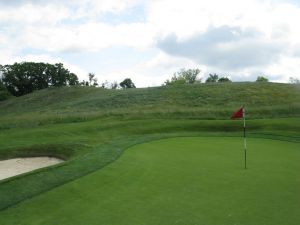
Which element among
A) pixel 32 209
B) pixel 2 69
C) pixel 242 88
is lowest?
pixel 32 209

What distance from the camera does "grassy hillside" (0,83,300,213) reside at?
13380 millimetres

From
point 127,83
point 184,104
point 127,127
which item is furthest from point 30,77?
point 127,127

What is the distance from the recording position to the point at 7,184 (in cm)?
1196

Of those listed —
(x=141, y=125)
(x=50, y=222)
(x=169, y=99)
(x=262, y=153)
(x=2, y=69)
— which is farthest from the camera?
(x=2, y=69)

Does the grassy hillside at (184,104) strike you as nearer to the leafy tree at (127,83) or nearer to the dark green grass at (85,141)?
the dark green grass at (85,141)

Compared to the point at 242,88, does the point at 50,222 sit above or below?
below

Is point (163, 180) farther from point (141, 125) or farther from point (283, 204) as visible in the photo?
point (141, 125)

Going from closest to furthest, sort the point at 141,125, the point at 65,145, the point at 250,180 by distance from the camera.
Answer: the point at 250,180
the point at 65,145
the point at 141,125

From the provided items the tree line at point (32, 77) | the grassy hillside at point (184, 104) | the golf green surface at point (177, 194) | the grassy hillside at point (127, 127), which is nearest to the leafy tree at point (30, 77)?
the tree line at point (32, 77)

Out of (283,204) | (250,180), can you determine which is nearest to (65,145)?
(250,180)

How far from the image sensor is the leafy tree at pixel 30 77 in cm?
8938

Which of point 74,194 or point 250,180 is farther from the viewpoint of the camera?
point 250,180

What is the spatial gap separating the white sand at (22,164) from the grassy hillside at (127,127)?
591 millimetres

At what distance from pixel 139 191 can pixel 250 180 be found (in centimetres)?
352
